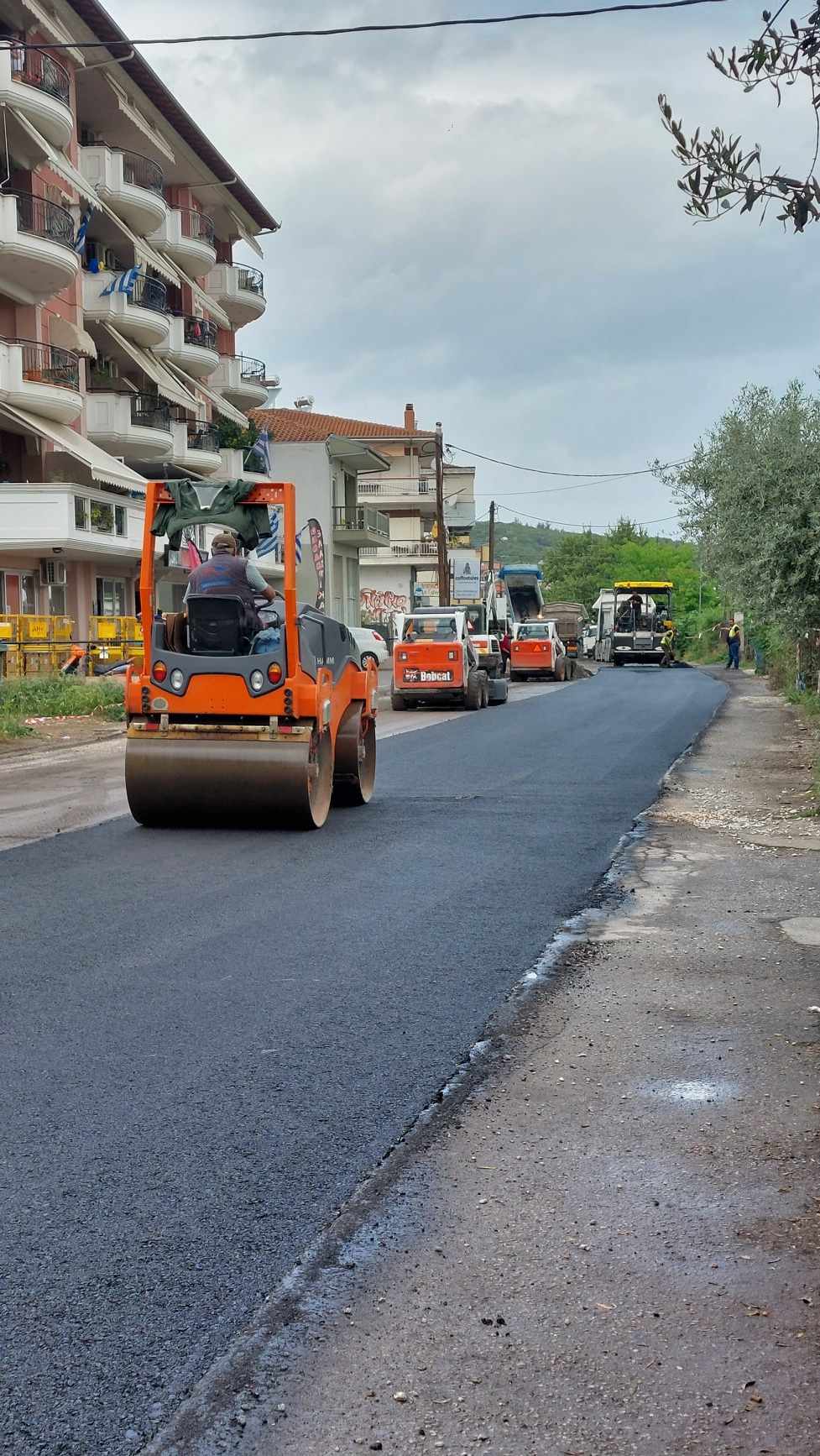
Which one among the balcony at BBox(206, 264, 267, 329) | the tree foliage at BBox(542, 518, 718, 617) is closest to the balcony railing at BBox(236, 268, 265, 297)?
the balcony at BBox(206, 264, 267, 329)

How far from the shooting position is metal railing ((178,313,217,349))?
45.9m

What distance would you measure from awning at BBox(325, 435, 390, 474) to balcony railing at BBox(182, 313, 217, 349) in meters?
10.5

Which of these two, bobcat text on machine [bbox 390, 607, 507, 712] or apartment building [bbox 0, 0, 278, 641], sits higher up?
apartment building [bbox 0, 0, 278, 641]

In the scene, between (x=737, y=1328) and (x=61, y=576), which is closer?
(x=737, y=1328)

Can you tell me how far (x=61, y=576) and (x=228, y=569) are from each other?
26425 mm

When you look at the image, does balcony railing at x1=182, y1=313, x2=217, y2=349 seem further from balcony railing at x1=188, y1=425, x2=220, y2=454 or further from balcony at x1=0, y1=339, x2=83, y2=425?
balcony at x1=0, y1=339, x2=83, y2=425

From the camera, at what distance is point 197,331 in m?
46.7

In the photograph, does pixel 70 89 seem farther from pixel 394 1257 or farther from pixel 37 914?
pixel 394 1257

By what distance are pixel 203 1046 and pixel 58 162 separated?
1301 inches

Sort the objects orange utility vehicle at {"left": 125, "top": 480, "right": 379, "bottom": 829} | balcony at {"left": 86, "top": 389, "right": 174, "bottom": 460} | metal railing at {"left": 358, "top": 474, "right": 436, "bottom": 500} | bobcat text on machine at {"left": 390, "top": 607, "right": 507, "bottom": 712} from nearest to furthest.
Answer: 1. orange utility vehicle at {"left": 125, "top": 480, "right": 379, "bottom": 829}
2. bobcat text on machine at {"left": 390, "top": 607, "right": 507, "bottom": 712}
3. balcony at {"left": 86, "top": 389, "right": 174, "bottom": 460}
4. metal railing at {"left": 358, "top": 474, "right": 436, "bottom": 500}

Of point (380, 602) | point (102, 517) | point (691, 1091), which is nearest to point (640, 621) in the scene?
point (380, 602)

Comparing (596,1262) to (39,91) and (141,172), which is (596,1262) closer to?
(39,91)

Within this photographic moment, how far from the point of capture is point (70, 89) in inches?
1432

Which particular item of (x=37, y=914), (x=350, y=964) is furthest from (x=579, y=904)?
(x=37, y=914)
